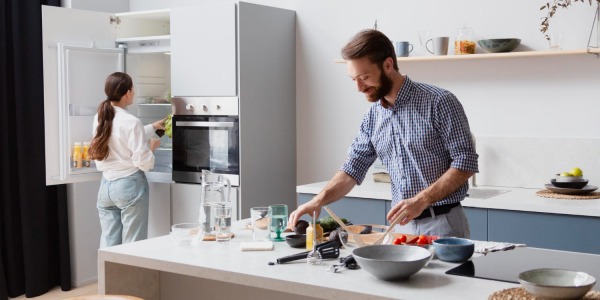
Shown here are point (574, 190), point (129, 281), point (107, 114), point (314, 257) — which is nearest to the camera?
point (314, 257)

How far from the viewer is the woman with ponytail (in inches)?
188

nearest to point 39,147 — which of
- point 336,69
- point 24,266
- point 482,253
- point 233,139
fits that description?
point 24,266

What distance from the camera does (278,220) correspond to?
2787 mm

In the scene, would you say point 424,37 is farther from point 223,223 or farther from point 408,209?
point 223,223

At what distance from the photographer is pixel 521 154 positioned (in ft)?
14.3

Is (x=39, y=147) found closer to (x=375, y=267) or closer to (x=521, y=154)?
(x=521, y=154)

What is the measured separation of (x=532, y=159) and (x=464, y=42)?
0.78m

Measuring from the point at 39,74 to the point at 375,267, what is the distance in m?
3.90

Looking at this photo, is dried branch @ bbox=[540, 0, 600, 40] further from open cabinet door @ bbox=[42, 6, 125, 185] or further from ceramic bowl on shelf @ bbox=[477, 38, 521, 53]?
open cabinet door @ bbox=[42, 6, 125, 185]

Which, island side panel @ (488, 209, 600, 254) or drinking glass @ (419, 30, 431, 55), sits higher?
drinking glass @ (419, 30, 431, 55)

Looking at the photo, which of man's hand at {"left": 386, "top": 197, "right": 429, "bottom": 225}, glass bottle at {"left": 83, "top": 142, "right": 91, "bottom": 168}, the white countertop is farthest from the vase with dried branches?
glass bottle at {"left": 83, "top": 142, "right": 91, "bottom": 168}

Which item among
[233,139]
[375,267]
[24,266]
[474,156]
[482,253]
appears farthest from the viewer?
[24,266]

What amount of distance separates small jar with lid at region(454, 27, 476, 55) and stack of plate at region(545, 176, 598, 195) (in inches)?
35.5

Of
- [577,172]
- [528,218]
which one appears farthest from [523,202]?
[577,172]
